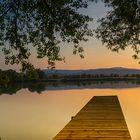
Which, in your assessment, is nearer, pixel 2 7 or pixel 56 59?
pixel 2 7

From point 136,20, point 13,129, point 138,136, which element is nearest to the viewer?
point 136,20

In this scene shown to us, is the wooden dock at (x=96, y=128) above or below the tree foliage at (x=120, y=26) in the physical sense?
below

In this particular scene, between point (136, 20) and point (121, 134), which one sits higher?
point (136, 20)

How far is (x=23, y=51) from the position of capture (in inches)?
580

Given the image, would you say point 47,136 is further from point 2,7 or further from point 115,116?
point 2,7

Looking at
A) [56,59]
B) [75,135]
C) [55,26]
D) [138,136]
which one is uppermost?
[55,26]

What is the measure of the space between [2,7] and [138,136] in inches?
543

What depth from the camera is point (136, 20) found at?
1772 centimetres

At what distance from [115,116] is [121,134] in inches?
175

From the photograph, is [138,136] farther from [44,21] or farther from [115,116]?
[44,21]

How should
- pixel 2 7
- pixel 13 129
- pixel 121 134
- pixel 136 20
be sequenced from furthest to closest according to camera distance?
1. pixel 13 129
2. pixel 136 20
3. pixel 2 7
4. pixel 121 134

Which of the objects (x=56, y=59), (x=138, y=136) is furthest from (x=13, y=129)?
(x=56, y=59)

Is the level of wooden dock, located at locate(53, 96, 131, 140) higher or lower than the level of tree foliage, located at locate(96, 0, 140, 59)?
lower

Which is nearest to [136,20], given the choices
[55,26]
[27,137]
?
[55,26]
